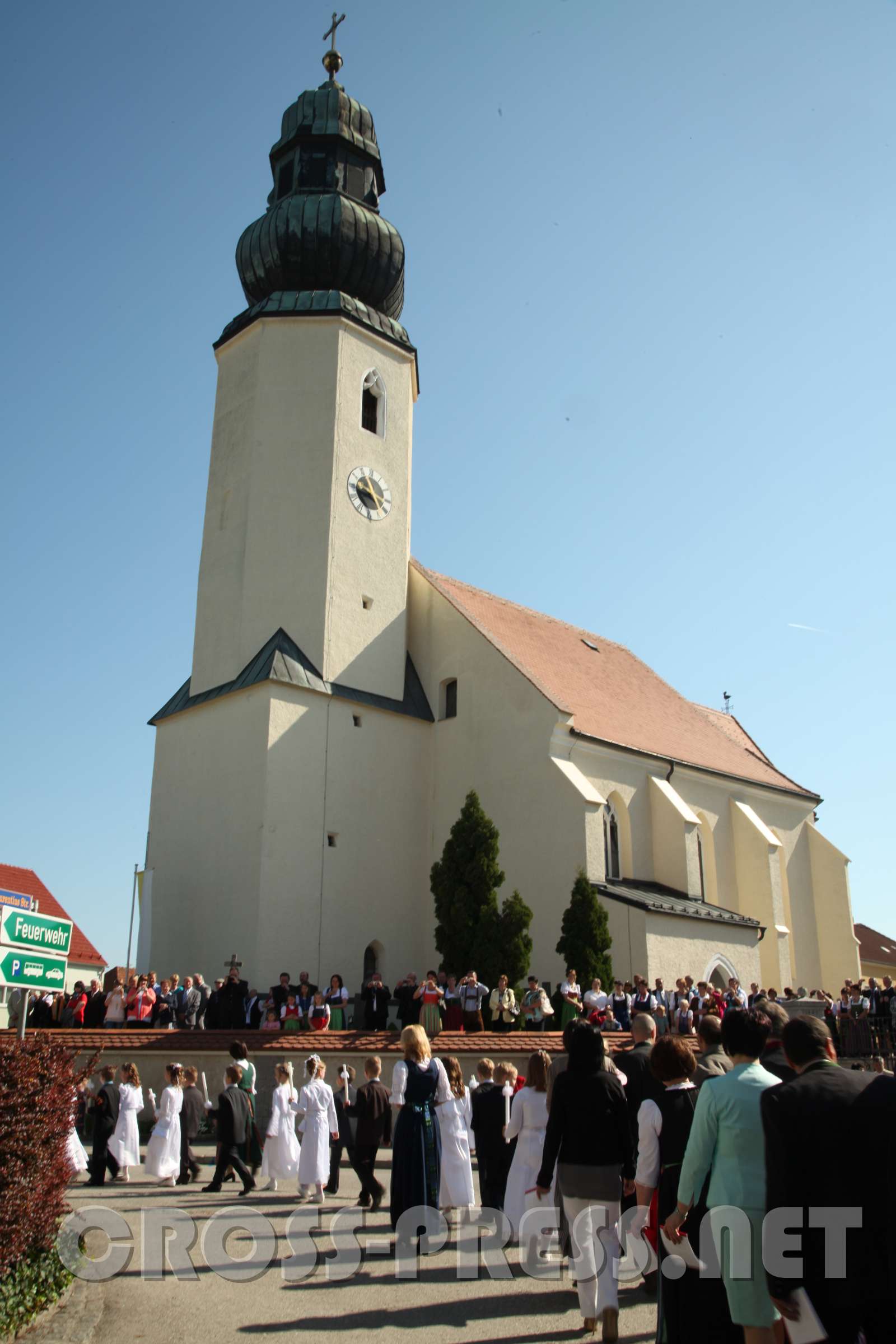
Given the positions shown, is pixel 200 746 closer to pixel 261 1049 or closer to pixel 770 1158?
pixel 261 1049

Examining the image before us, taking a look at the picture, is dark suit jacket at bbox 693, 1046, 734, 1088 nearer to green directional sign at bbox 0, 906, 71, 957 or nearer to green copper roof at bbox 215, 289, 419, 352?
green directional sign at bbox 0, 906, 71, 957

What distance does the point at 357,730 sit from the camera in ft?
82.8

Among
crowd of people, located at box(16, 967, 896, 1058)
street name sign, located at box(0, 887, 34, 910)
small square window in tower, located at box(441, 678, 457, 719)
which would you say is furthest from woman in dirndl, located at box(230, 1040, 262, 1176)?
small square window in tower, located at box(441, 678, 457, 719)

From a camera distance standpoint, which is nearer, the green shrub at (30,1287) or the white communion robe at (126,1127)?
the green shrub at (30,1287)

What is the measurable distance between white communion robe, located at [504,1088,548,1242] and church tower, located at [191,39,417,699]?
662 inches

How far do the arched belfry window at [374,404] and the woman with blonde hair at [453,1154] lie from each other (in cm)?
1998

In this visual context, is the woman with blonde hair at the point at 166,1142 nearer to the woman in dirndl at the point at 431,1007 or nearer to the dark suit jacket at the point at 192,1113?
the dark suit jacket at the point at 192,1113

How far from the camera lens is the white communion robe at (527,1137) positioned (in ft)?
28.3

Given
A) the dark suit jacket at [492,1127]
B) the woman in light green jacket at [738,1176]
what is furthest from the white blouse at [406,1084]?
the woman in light green jacket at [738,1176]

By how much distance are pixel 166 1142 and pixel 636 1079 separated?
7332 mm

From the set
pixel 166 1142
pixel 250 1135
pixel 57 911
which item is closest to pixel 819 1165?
pixel 250 1135

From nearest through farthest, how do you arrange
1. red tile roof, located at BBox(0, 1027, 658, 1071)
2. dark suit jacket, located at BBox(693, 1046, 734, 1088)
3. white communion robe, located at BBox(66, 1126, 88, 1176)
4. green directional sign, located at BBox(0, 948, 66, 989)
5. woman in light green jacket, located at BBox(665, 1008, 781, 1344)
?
woman in light green jacket, located at BBox(665, 1008, 781, 1344) → dark suit jacket, located at BBox(693, 1046, 734, 1088) → green directional sign, located at BBox(0, 948, 66, 989) → white communion robe, located at BBox(66, 1126, 88, 1176) → red tile roof, located at BBox(0, 1027, 658, 1071)

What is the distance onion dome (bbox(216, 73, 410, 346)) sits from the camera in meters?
27.4

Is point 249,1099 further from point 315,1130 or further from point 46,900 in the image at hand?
point 46,900
